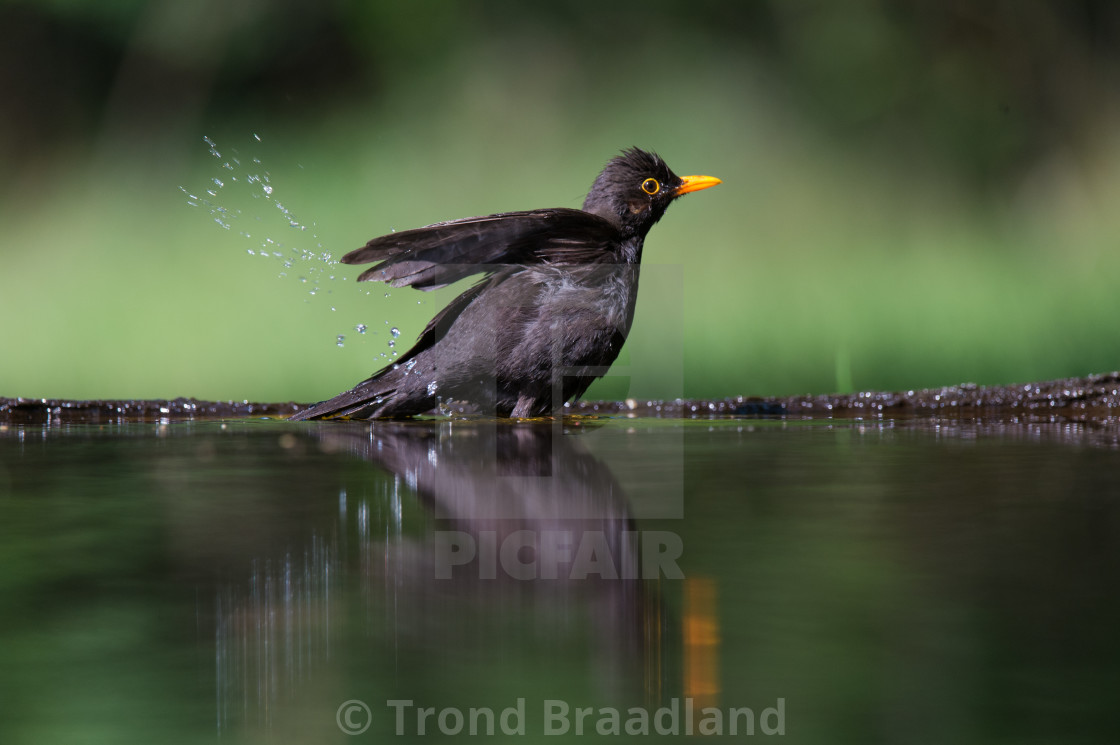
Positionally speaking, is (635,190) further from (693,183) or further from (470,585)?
Result: (470,585)

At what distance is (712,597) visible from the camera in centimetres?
115

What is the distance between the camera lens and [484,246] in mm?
3852

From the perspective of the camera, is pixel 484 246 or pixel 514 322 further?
pixel 514 322

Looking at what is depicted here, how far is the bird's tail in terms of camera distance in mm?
4059

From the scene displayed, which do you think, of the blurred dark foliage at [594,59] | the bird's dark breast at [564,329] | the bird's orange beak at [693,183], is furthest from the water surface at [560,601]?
the blurred dark foliage at [594,59]

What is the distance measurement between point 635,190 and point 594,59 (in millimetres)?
1797

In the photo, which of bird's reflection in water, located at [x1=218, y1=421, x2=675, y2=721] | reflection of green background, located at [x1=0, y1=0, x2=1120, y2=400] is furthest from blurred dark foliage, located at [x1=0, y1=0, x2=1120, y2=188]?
bird's reflection in water, located at [x1=218, y1=421, x2=675, y2=721]

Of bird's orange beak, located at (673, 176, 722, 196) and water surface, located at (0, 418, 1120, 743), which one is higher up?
bird's orange beak, located at (673, 176, 722, 196)

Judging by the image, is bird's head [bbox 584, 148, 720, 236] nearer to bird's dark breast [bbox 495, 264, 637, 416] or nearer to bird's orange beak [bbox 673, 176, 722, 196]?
bird's orange beak [bbox 673, 176, 722, 196]

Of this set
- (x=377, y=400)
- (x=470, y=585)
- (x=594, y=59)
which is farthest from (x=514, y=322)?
(x=470, y=585)

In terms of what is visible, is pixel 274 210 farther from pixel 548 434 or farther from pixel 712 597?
pixel 712 597

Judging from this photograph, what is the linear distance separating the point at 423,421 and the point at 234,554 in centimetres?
273

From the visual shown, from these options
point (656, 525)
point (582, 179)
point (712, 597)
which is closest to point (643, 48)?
point (582, 179)

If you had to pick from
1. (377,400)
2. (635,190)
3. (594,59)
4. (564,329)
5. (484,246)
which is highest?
(594,59)
